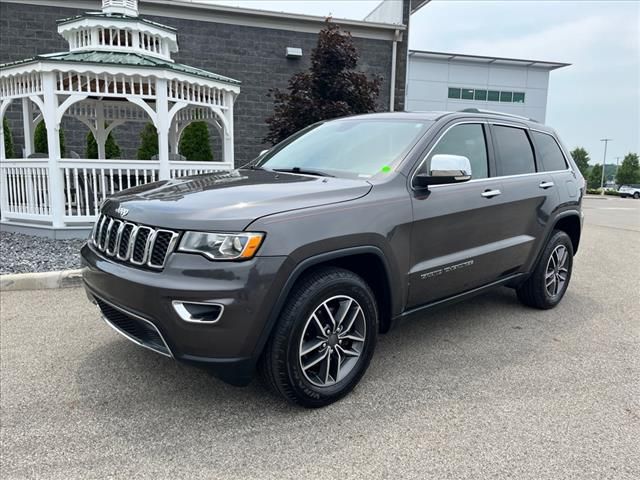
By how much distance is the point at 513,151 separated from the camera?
445 centimetres

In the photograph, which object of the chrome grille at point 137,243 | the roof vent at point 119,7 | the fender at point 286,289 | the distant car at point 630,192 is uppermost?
the roof vent at point 119,7

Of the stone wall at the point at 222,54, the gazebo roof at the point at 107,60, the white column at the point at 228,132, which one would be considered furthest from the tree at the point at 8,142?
the white column at the point at 228,132

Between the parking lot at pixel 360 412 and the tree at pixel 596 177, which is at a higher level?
the parking lot at pixel 360 412

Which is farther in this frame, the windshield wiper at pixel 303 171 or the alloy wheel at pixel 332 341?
the windshield wiper at pixel 303 171

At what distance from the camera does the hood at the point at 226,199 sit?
2.59 metres

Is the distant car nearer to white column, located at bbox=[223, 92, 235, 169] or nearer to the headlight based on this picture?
white column, located at bbox=[223, 92, 235, 169]

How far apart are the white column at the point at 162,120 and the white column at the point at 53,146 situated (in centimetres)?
148

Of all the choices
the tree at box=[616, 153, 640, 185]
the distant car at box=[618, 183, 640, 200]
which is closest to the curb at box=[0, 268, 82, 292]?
the distant car at box=[618, 183, 640, 200]

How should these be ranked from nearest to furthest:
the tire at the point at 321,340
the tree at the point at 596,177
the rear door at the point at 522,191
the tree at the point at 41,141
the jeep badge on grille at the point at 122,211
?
1. the tire at the point at 321,340
2. the jeep badge on grille at the point at 122,211
3. the rear door at the point at 522,191
4. the tree at the point at 41,141
5. the tree at the point at 596,177

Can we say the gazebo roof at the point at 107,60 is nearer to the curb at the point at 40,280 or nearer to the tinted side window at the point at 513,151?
the curb at the point at 40,280

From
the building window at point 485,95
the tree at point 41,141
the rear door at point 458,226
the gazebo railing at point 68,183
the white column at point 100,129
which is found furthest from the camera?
the building window at point 485,95

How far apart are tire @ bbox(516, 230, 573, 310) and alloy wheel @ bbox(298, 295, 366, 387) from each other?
2442mm

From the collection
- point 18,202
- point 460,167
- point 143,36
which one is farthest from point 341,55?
point 460,167

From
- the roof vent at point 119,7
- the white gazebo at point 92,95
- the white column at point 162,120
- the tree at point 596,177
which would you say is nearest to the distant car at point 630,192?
the tree at point 596,177
